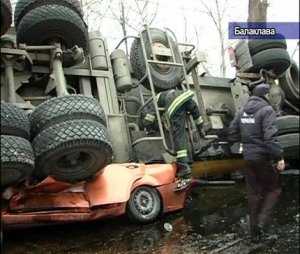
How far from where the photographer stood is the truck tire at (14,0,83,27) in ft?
16.2

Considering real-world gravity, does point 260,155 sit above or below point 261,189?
above

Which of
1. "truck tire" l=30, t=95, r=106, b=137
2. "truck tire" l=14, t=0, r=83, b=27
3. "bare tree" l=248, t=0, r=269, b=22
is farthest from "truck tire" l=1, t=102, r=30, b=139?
"bare tree" l=248, t=0, r=269, b=22

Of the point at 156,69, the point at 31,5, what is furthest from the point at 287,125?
the point at 31,5

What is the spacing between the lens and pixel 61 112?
379 centimetres

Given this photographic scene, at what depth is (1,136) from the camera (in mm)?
3277

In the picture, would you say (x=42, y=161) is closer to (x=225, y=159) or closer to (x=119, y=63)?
(x=119, y=63)

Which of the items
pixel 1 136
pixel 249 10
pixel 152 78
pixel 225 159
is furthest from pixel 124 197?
pixel 249 10

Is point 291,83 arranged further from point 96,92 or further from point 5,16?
point 5,16

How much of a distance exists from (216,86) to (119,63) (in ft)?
6.29

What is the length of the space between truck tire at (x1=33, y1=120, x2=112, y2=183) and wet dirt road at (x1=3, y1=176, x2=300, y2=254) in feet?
1.89

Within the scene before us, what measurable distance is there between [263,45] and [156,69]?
2090 millimetres

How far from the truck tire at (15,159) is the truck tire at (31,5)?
1.91 meters

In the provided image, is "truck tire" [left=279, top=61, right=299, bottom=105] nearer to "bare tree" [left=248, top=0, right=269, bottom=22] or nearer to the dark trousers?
"bare tree" [left=248, top=0, right=269, bottom=22]

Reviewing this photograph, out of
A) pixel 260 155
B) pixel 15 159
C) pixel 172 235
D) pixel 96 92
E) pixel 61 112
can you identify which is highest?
pixel 96 92
